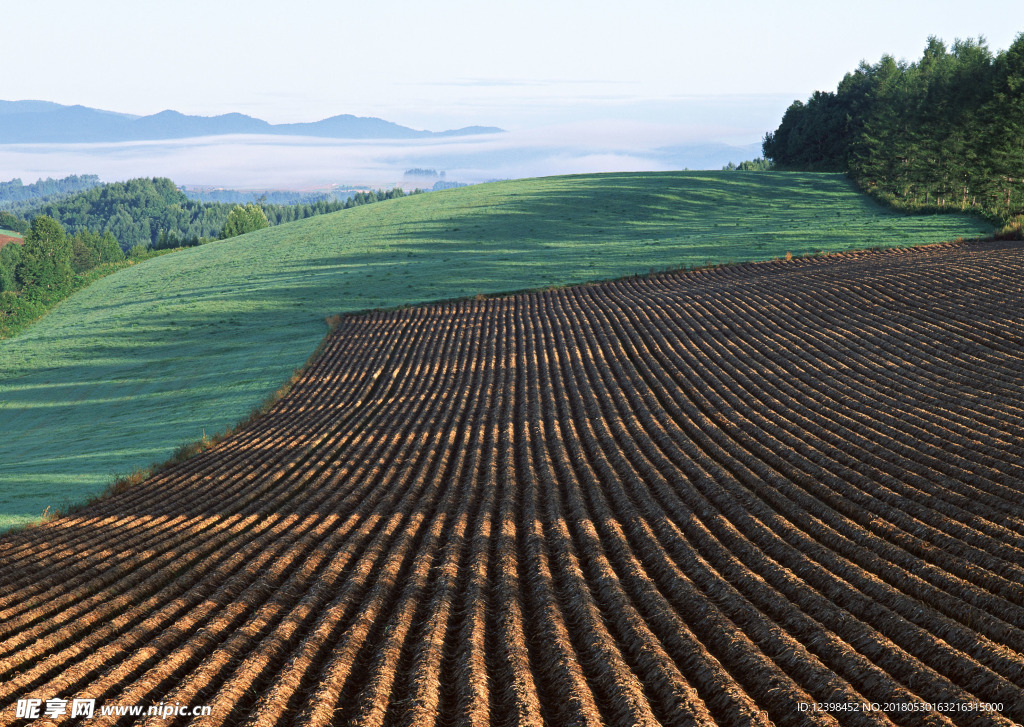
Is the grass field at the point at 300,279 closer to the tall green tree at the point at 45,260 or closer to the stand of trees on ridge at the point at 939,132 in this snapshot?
the stand of trees on ridge at the point at 939,132

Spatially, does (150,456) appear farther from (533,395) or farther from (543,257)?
(543,257)

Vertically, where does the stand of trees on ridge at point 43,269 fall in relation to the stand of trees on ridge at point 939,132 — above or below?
below

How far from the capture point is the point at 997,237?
4294 centimetres

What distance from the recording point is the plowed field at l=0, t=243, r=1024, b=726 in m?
7.86

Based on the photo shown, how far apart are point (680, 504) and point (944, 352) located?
43.4 feet

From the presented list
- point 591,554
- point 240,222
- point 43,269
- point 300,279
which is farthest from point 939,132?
point 240,222

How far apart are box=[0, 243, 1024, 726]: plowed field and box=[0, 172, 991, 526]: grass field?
296 inches

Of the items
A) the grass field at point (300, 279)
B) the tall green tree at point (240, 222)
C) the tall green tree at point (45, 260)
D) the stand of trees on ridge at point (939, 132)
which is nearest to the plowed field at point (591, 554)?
the grass field at point (300, 279)

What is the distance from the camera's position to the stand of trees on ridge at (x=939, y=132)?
168ft

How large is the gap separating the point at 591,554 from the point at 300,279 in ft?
151

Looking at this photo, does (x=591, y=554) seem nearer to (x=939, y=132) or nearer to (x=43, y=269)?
(x=939, y=132)

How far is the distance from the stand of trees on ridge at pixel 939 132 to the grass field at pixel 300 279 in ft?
12.3

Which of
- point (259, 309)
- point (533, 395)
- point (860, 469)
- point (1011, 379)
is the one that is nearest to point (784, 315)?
point (1011, 379)

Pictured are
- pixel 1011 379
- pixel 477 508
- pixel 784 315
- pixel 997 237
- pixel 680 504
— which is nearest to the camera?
pixel 680 504
